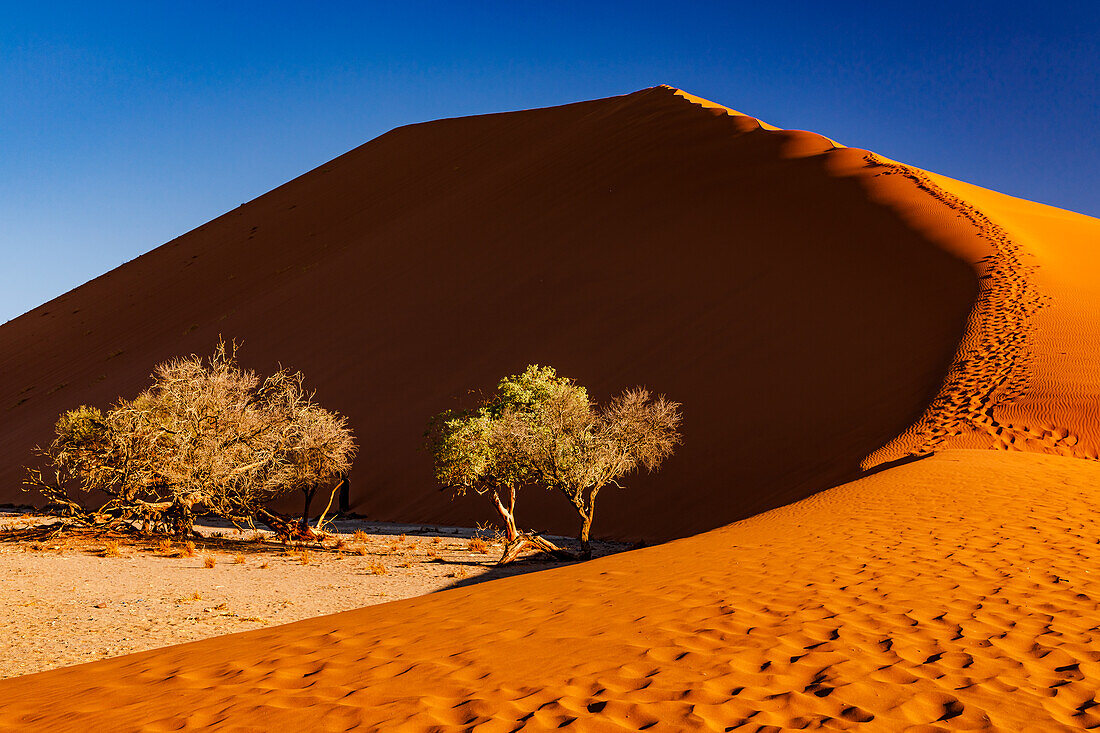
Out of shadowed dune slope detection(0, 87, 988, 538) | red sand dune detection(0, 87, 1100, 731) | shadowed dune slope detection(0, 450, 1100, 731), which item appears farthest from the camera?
shadowed dune slope detection(0, 87, 988, 538)

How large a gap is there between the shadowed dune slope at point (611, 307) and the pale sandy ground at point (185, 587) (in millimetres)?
4740

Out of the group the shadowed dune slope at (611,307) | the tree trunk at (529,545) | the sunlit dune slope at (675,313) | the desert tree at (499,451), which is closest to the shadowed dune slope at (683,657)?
the tree trunk at (529,545)

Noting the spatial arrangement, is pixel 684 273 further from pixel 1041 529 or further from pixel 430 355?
pixel 1041 529

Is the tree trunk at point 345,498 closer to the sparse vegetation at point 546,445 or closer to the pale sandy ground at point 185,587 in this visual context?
the pale sandy ground at point 185,587

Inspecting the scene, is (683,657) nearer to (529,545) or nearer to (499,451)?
(529,545)

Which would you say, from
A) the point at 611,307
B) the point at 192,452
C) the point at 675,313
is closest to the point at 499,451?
the point at 192,452

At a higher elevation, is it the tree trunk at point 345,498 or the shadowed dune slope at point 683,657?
the shadowed dune slope at point 683,657

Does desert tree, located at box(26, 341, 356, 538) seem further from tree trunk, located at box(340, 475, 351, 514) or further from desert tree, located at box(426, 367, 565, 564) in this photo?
tree trunk, located at box(340, 475, 351, 514)

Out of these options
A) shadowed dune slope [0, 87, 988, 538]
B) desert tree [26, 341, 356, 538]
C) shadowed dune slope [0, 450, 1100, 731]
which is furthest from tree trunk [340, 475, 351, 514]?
shadowed dune slope [0, 450, 1100, 731]

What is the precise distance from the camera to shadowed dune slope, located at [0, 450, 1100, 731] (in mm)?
3639

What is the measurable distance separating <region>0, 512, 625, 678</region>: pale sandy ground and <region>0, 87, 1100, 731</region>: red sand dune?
2489mm

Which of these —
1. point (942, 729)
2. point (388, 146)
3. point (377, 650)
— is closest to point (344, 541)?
point (377, 650)

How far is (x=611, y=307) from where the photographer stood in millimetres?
24906

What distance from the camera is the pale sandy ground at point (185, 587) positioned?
7617mm
